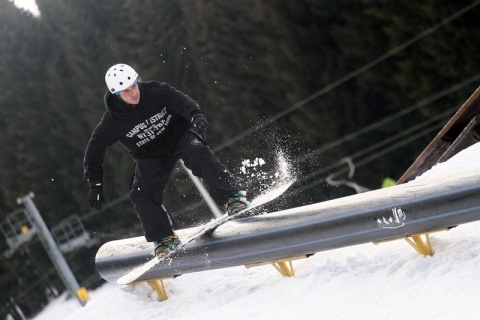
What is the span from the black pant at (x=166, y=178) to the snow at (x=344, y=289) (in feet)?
2.55

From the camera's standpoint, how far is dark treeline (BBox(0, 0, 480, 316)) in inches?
1116

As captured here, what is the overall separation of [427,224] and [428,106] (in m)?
21.9

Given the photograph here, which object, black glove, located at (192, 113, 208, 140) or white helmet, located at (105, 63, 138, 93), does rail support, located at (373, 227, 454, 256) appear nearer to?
black glove, located at (192, 113, 208, 140)

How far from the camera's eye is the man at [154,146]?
7863mm

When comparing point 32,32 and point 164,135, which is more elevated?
point 32,32

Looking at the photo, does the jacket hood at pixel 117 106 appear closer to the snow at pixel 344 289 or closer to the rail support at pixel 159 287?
the rail support at pixel 159 287

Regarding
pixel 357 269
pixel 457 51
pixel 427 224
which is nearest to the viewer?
pixel 427 224

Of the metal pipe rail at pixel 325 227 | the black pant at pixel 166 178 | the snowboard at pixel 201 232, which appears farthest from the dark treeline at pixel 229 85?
the metal pipe rail at pixel 325 227

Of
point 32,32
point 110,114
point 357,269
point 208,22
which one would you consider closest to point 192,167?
point 110,114

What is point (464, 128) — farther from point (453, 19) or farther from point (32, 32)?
point (32, 32)

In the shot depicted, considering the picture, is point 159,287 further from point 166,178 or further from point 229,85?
point 229,85

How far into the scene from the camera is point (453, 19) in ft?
87.7

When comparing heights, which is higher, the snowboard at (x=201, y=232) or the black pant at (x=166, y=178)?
the black pant at (x=166, y=178)

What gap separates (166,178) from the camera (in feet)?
27.7
